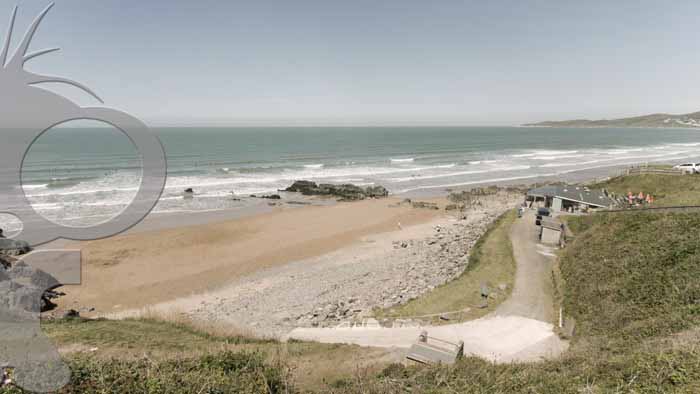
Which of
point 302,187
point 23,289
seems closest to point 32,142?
point 23,289

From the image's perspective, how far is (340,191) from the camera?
3962 cm

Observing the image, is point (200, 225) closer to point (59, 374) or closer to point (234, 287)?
point (234, 287)

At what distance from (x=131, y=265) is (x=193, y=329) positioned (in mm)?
10976

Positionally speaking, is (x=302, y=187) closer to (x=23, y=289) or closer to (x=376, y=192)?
(x=376, y=192)

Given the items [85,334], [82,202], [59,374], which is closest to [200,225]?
[82,202]

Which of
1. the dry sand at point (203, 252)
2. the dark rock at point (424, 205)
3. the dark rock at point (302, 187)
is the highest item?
the dark rock at point (302, 187)

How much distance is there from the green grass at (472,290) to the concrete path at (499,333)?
0.51 metres

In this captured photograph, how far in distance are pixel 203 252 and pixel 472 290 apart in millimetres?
15089

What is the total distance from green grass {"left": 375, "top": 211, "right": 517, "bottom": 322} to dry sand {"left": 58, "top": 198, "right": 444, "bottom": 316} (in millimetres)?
8810

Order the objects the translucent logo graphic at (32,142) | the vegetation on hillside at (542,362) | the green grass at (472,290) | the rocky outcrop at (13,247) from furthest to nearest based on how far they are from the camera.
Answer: the rocky outcrop at (13,247) → the green grass at (472,290) → the vegetation on hillside at (542,362) → the translucent logo graphic at (32,142)

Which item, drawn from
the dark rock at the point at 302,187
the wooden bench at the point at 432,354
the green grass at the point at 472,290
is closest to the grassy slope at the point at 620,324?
the wooden bench at the point at 432,354

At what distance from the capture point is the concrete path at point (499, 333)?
959 cm

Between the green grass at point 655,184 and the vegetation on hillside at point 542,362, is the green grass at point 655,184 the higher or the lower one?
the higher one

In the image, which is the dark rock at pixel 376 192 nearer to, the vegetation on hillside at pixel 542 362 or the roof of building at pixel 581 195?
the roof of building at pixel 581 195
